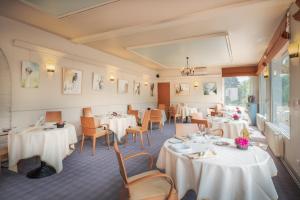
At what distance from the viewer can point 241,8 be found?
10.8ft

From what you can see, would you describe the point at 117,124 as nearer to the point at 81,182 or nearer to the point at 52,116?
the point at 52,116

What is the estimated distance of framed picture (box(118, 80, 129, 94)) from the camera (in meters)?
7.64

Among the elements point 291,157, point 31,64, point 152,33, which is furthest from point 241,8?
point 31,64

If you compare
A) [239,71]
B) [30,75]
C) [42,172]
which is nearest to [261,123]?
[239,71]

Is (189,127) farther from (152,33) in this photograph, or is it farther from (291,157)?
(152,33)

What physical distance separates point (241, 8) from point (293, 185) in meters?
3.24

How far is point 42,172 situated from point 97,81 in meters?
3.86

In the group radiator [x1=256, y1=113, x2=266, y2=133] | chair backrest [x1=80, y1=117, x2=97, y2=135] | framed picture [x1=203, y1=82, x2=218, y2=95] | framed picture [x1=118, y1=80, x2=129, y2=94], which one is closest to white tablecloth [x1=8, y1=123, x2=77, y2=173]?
chair backrest [x1=80, y1=117, x2=97, y2=135]

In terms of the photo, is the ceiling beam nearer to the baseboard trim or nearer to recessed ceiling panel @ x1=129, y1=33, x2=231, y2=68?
recessed ceiling panel @ x1=129, y1=33, x2=231, y2=68

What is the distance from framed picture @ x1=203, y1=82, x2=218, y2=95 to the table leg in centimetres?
866

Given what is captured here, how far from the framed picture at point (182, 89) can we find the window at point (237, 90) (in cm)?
215

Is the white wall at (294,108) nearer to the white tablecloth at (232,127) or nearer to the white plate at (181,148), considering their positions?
the white tablecloth at (232,127)

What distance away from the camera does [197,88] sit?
10242 mm

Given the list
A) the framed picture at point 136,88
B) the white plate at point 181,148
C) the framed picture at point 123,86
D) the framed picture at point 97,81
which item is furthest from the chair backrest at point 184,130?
the framed picture at point 136,88
